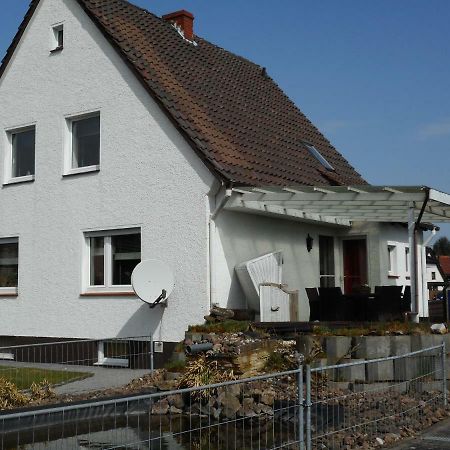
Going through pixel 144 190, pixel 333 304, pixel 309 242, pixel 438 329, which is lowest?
pixel 438 329

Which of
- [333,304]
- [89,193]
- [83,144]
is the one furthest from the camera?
[83,144]

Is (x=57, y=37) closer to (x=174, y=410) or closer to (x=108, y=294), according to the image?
(x=108, y=294)

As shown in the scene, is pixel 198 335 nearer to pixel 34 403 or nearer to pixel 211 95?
pixel 34 403

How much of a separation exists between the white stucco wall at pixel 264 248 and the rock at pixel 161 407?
3950mm

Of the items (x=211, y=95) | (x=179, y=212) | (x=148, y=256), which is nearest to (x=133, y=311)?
(x=148, y=256)

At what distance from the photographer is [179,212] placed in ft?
45.6

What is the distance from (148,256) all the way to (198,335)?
2870mm

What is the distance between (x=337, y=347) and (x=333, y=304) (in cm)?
326

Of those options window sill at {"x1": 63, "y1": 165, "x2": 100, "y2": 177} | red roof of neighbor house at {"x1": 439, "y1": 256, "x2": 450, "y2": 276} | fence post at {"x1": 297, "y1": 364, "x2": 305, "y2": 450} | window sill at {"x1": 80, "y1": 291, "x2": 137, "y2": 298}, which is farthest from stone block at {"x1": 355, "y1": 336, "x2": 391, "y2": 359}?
red roof of neighbor house at {"x1": 439, "y1": 256, "x2": 450, "y2": 276}

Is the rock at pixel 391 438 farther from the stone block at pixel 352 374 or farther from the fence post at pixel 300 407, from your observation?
the fence post at pixel 300 407

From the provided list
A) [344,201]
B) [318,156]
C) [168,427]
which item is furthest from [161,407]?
[318,156]

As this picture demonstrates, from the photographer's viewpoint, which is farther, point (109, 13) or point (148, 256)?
point (109, 13)

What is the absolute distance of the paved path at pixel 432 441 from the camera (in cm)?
731

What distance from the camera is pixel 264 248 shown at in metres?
15.1
